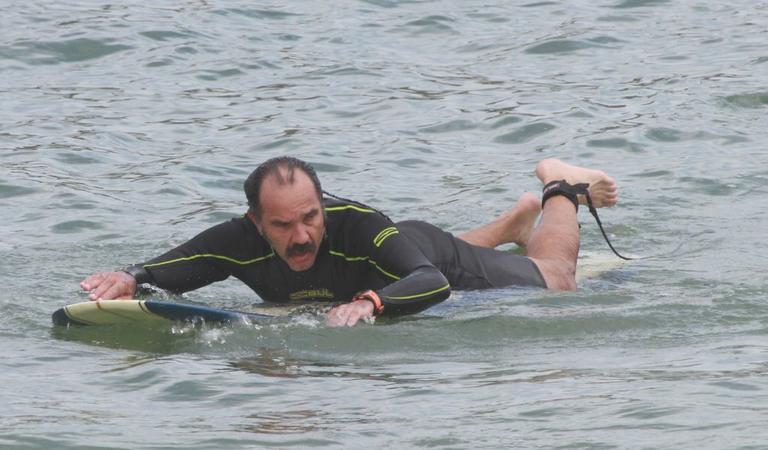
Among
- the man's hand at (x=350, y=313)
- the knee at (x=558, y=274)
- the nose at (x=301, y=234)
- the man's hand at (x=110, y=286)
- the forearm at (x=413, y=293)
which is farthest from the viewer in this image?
the knee at (x=558, y=274)

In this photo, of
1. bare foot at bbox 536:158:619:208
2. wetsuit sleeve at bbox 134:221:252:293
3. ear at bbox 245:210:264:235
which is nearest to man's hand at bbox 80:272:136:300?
wetsuit sleeve at bbox 134:221:252:293

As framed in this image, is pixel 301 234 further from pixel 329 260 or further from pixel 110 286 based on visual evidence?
pixel 110 286

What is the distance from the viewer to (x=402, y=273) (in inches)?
319

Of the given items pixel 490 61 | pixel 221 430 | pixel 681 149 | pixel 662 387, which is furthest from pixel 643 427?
pixel 490 61

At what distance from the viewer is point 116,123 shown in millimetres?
14508

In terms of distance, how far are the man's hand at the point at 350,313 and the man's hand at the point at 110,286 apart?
116cm

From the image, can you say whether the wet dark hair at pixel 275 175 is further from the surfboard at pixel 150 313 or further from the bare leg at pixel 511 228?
the bare leg at pixel 511 228

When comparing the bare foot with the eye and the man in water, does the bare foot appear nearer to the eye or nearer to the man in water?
the man in water

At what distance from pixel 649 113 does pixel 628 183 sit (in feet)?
7.26

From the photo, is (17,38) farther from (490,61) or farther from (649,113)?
(649,113)

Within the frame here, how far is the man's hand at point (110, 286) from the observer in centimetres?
813

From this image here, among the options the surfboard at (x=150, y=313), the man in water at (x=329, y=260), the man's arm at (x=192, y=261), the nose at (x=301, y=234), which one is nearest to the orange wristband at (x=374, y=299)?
the man in water at (x=329, y=260)

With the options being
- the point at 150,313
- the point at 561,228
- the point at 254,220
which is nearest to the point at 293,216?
the point at 254,220

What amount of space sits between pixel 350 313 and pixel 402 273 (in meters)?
0.55
